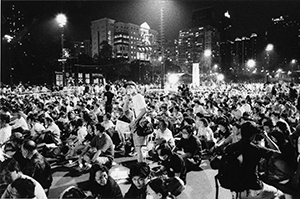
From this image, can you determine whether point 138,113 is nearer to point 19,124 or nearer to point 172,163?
point 172,163

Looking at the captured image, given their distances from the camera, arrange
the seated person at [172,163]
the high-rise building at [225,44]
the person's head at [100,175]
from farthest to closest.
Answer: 1. the high-rise building at [225,44]
2. the seated person at [172,163]
3. the person's head at [100,175]

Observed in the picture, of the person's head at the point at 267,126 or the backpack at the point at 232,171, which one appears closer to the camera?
the backpack at the point at 232,171

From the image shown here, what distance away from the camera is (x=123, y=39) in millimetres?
101062

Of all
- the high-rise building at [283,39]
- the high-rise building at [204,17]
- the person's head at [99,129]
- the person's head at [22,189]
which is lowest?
the person's head at [22,189]

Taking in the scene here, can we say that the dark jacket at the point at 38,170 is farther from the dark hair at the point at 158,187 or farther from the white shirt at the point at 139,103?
the white shirt at the point at 139,103

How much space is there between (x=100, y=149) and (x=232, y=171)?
3.47 metres

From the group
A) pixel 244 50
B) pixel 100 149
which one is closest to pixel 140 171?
pixel 100 149

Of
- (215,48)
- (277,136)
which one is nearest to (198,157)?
(277,136)

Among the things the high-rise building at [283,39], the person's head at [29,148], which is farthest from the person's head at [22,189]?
the high-rise building at [283,39]

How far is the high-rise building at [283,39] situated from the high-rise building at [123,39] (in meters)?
43.1

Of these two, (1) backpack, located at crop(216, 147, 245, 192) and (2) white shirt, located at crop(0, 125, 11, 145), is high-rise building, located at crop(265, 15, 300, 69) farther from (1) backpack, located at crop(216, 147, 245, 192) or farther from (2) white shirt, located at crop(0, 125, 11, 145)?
(1) backpack, located at crop(216, 147, 245, 192)

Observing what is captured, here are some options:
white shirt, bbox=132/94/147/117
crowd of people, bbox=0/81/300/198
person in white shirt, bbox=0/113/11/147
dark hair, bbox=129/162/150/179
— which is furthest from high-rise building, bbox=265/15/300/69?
dark hair, bbox=129/162/150/179

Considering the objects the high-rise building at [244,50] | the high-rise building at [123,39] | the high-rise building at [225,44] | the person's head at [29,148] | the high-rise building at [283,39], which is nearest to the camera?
the person's head at [29,148]

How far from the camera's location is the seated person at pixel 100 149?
20.5 feet
